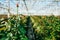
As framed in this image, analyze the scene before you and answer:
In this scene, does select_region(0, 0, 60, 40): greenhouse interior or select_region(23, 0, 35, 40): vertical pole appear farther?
select_region(23, 0, 35, 40): vertical pole

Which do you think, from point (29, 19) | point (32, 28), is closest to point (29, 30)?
point (32, 28)

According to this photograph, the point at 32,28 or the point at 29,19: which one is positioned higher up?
the point at 29,19

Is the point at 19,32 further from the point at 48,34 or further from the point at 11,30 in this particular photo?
the point at 48,34

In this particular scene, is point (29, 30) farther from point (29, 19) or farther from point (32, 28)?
point (29, 19)

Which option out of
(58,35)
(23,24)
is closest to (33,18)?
(23,24)

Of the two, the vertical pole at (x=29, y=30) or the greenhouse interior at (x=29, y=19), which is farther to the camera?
the vertical pole at (x=29, y=30)

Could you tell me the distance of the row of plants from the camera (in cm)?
493

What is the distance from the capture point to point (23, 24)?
5.18m

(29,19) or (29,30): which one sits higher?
(29,19)

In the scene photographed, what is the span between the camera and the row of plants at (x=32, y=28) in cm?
493

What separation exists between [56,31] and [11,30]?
39.6 inches

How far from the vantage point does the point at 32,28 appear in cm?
536

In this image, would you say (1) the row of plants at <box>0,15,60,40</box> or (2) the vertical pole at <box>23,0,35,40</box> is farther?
(2) the vertical pole at <box>23,0,35,40</box>

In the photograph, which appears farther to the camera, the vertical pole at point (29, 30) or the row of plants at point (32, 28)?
Result: the vertical pole at point (29, 30)
